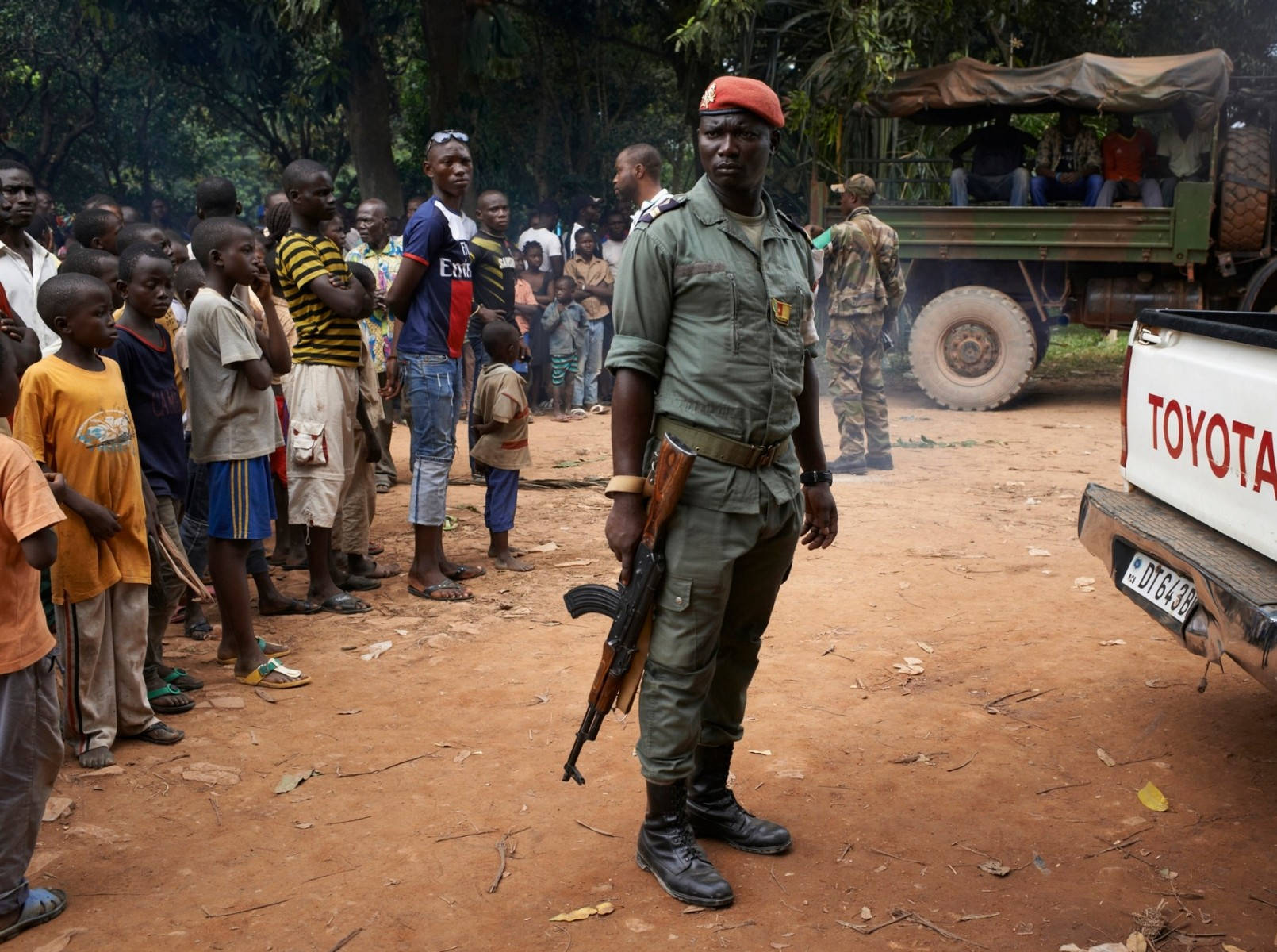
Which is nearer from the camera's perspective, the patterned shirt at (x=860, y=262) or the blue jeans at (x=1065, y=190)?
the patterned shirt at (x=860, y=262)

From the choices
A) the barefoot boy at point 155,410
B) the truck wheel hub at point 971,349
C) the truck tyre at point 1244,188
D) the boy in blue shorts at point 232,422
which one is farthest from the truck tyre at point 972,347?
the barefoot boy at point 155,410

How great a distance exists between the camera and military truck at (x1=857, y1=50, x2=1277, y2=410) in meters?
10.6

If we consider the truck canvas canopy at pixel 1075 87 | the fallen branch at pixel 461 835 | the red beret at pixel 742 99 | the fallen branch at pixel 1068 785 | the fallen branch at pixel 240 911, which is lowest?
the fallen branch at pixel 1068 785

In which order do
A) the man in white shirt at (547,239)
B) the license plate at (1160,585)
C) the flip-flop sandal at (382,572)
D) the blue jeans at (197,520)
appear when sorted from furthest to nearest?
the man in white shirt at (547,239)
the flip-flop sandal at (382,572)
the blue jeans at (197,520)
the license plate at (1160,585)

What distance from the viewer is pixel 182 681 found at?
14.6 feet

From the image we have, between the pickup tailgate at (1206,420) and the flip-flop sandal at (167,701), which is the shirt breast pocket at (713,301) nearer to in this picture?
the pickup tailgate at (1206,420)

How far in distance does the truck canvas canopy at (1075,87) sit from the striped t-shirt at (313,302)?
7.75m

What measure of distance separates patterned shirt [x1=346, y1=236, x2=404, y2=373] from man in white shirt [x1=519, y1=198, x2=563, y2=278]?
288 centimetres

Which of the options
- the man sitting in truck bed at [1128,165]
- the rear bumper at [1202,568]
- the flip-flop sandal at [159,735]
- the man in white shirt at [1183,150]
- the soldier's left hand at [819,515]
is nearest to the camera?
the rear bumper at [1202,568]

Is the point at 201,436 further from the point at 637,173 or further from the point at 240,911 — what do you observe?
the point at 637,173

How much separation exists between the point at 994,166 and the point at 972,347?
1929 mm

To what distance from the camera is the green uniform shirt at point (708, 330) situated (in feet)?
9.48

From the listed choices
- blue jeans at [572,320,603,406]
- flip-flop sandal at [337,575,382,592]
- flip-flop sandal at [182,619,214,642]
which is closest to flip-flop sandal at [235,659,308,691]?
flip-flop sandal at [182,619,214,642]

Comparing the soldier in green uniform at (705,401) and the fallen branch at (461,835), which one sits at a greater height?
the soldier in green uniform at (705,401)
